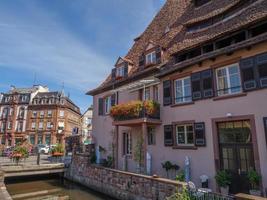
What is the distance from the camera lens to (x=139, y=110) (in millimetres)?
13625

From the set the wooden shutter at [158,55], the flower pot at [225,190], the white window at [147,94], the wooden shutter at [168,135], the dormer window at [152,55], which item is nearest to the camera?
the flower pot at [225,190]

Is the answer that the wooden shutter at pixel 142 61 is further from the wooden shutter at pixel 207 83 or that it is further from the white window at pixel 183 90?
the wooden shutter at pixel 207 83

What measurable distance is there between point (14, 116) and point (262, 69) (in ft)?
175

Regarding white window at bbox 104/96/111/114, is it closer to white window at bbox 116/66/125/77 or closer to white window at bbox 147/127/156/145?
white window at bbox 116/66/125/77

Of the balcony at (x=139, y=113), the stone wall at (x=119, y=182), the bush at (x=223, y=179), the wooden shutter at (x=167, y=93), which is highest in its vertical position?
the wooden shutter at (x=167, y=93)

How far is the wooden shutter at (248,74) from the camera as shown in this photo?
989 cm

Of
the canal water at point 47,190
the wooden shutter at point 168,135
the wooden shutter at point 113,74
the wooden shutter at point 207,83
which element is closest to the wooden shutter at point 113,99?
the wooden shutter at point 113,74

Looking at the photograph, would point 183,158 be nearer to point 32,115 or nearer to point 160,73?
point 160,73

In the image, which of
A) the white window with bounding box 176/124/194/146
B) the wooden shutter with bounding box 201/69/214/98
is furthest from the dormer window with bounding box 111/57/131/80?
the wooden shutter with bounding box 201/69/214/98

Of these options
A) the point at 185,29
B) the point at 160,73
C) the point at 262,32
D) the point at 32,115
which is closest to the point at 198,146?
the point at 160,73

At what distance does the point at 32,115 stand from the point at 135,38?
127ft

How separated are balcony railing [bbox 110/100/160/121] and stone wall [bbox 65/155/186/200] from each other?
3.42m

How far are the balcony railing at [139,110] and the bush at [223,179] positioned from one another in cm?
511

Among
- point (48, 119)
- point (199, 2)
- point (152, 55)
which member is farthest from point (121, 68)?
point (48, 119)
